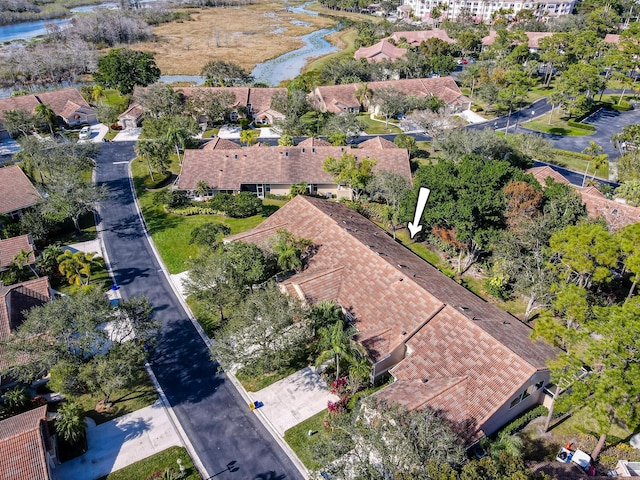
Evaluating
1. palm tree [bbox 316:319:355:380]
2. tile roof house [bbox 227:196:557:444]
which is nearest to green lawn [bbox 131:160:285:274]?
tile roof house [bbox 227:196:557:444]

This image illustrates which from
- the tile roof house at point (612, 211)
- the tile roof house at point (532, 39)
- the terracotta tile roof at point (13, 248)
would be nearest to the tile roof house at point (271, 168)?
the terracotta tile roof at point (13, 248)

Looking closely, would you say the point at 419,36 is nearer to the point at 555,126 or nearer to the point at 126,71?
the point at 555,126

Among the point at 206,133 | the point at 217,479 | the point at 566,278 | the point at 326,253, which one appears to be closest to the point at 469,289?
the point at 566,278

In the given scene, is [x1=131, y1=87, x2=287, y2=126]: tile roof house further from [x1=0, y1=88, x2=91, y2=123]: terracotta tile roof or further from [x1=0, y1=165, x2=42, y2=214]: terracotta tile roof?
[x1=0, y1=165, x2=42, y2=214]: terracotta tile roof

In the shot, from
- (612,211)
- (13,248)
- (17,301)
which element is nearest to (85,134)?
(13,248)

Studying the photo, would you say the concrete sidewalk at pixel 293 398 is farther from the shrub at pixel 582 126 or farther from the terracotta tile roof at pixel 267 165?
the shrub at pixel 582 126

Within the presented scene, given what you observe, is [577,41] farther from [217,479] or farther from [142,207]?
[217,479]
